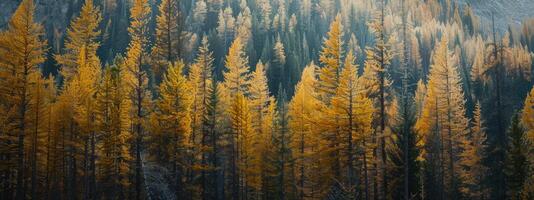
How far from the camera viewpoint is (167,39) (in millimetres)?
30703

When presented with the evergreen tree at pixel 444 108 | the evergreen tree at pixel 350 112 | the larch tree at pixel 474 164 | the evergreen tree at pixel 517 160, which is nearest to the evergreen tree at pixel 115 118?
the evergreen tree at pixel 350 112

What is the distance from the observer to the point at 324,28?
122m

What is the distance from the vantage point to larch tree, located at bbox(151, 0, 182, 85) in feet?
101

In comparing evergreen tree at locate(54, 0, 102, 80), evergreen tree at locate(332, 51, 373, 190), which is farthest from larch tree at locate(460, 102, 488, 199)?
evergreen tree at locate(54, 0, 102, 80)

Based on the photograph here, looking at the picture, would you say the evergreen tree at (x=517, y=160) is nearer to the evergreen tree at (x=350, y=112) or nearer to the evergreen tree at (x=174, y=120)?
the evergreen tree at (x=350, y=112)

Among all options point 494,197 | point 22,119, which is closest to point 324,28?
point 494,197

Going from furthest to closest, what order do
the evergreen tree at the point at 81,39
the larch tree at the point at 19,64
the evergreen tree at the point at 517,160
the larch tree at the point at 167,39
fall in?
the evergreen tree at the point at 81,39 → the evergreen tree at the point at 517,160 → the larch tree at the point at 167,39 → the larch tree at the point at 19,64

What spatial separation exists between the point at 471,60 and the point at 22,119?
310 feet

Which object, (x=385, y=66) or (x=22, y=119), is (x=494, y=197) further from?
(x=22, y=119)

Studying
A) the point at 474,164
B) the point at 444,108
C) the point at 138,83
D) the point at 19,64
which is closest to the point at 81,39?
the point at 19,64

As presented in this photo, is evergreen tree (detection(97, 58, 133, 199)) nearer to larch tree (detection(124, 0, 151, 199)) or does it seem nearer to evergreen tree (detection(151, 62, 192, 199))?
larch tree (detection(124, 0, 151, 199))

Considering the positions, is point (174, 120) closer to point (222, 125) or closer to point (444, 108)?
point (222, 125)

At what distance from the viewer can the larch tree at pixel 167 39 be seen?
3067 cm

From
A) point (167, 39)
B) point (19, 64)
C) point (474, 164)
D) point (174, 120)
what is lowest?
point (474, 164)
